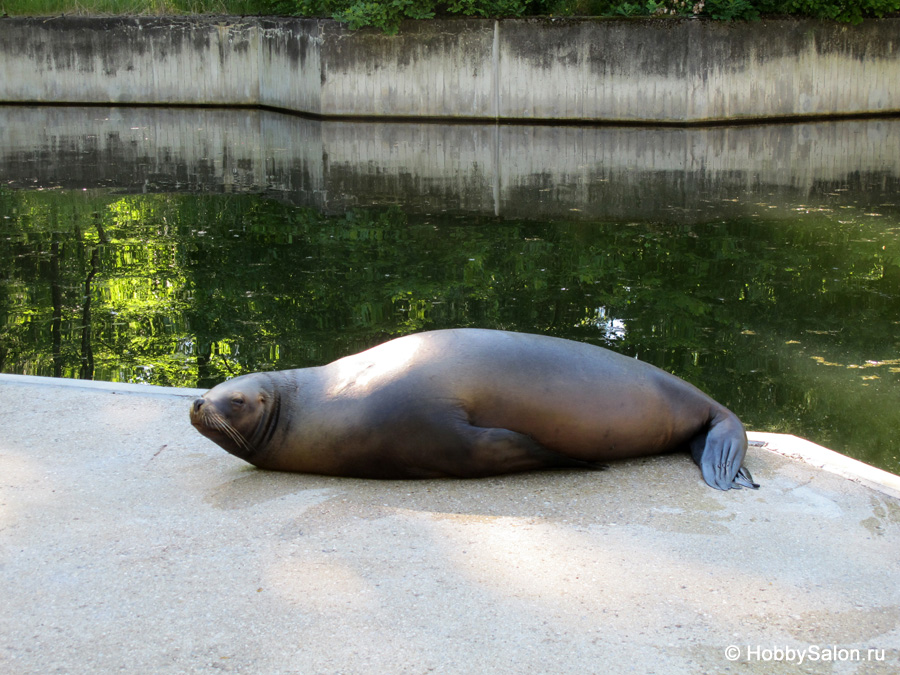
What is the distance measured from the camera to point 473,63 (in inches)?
778

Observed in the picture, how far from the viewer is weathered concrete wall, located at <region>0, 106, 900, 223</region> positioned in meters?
11.9

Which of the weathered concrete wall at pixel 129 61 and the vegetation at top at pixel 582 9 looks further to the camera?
the weathered concrete wall at pixel 129 61

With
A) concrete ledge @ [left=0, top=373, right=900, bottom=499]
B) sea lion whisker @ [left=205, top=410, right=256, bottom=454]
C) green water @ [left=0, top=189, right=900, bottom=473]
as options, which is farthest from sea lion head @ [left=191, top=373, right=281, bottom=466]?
green water @ [left=0, top=189, right=900, bottom=473]

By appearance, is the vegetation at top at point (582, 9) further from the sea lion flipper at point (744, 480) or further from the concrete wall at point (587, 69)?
the sea lion flipper at point (744, 480)

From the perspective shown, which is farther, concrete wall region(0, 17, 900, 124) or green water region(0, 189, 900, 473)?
concrete wall region(0, 17, 900, 124)

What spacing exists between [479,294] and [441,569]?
4871mm

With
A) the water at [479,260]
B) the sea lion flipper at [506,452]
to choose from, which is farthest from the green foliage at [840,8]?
the sea lion flipper at [506,452]

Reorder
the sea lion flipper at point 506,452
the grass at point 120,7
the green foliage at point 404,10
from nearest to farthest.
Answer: the sea lion flipper at point 506,452
the green foliage at point 404,10
the grass at point 120,7

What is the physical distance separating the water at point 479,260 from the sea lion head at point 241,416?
2.09 metres

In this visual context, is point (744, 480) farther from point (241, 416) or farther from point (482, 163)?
point (482, 163)

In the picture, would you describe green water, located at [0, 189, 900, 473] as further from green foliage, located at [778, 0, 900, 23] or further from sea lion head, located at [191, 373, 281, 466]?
green foliage, located at [778, 0, 900, 23]

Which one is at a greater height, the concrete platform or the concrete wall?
the concrete wall

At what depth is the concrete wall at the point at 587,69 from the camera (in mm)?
18766

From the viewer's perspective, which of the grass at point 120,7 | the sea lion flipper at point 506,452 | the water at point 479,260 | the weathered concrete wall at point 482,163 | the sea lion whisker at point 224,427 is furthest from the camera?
the grass at point 120,7
